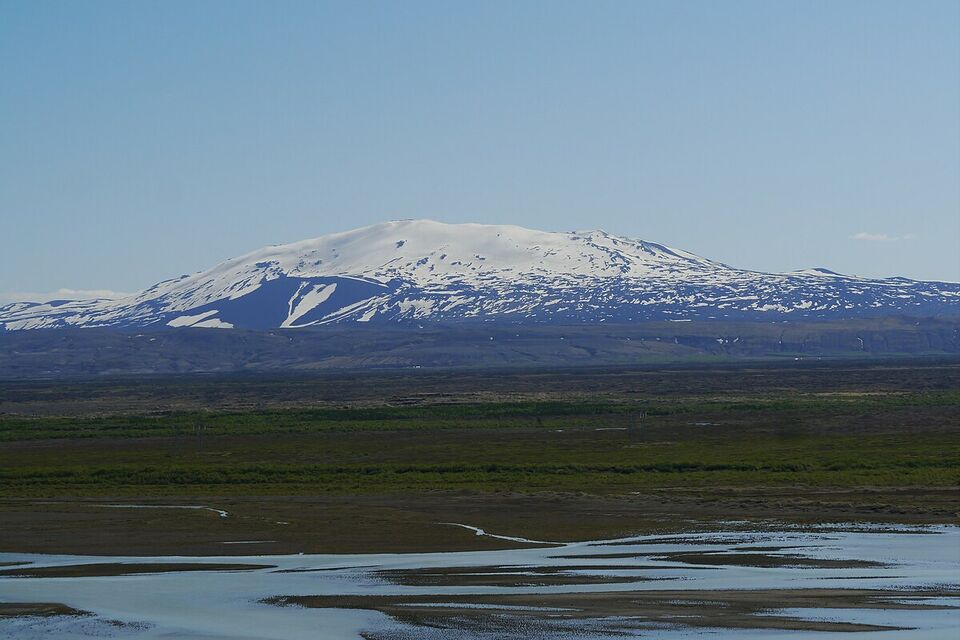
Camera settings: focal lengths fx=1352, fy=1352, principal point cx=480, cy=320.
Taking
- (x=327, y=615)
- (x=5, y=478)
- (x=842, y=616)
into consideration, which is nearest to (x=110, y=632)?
(x=327, y=615)

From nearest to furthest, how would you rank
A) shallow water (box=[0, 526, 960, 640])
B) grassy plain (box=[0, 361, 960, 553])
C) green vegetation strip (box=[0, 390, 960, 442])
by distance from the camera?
shallow water (box=[0, 526, 960, 640]) → grassy plain (box=[0, 361, 960, 553]) → green vegetation strip (box=[0, 390, 960, 442])

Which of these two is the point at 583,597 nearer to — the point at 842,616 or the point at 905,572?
the point at 842,616

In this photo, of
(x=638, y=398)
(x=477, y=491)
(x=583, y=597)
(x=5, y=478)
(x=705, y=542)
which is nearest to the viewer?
(x=583, y=597)

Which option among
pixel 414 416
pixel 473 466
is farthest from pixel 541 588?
pixel 414 416

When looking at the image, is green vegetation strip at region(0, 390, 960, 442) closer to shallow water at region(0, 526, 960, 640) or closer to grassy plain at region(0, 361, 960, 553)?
grassy plain at region(0, 361, 960, 553)

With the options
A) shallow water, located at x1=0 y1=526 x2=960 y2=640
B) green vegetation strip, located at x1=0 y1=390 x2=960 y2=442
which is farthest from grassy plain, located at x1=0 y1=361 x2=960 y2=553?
shallow water, located at x1=0 y1=526 x2=960 y2=640

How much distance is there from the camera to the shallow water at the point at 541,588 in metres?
23.4

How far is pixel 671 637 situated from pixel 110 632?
9.76 meters

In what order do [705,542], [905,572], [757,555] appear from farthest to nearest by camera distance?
[705,542] → [757,555] → [905,572]

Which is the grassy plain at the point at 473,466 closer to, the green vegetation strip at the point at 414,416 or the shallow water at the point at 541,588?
the green vegetation strip at the point at 414,416

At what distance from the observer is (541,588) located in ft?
90.4

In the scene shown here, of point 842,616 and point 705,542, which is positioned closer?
point 842,616

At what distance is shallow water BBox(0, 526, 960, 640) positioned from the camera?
23422 mm

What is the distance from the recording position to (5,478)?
2389 inches
